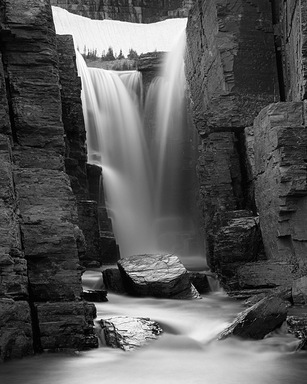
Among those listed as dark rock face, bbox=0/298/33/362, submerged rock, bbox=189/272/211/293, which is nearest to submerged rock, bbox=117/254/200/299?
submerged rock, bbox=189/272/211/293

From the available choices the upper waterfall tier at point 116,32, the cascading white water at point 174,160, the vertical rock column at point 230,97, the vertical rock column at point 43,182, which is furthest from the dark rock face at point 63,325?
the upper waterfall tier at point 116,32

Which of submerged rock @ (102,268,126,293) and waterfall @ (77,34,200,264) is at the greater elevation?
waterfall @ (77,34,200,264)

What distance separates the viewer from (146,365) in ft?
19.8

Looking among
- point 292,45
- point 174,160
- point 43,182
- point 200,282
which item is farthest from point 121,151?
point 43,182

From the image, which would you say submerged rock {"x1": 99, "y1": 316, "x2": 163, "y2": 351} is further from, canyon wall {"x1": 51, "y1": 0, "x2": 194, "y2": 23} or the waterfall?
canyon wall {"x1": 51, "y1": 0, "x2": 194, "y2": 23}

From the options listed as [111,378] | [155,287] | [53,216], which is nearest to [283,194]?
[155,287]

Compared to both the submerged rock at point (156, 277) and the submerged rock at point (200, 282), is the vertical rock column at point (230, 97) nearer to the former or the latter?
the submerged rock at point (200, 282)

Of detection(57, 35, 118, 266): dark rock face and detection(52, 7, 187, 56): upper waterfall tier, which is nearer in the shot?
detection(57, 35, 118, 266): dark rock face

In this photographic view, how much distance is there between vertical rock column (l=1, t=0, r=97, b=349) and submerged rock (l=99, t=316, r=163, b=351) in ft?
1.18

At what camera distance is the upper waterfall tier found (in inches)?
1275

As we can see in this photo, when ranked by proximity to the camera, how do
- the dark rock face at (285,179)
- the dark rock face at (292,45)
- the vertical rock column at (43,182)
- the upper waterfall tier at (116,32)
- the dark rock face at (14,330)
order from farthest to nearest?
the upper waterfall tier at (116,32), the dark rock face at (292,45), the dark rock face at (285,179), the vertical rock column at (43,182), the dark rock face at (14,330)

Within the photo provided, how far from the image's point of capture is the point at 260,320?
22.8 feet

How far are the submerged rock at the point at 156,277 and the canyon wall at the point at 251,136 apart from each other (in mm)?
1112

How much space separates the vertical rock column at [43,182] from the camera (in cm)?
618
